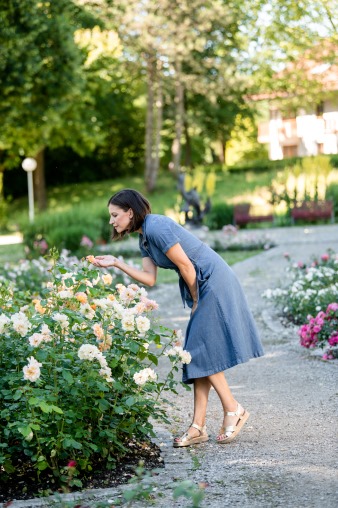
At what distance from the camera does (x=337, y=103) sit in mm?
46781

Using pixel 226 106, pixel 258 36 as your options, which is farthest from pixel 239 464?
pixel 226 106

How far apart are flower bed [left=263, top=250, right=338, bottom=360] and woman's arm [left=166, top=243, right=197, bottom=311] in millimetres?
2740

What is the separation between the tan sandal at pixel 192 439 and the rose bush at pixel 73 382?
29cm

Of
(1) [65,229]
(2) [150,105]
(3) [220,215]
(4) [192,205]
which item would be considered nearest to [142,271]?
(1) [65,229]

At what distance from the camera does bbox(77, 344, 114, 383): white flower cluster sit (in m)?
4.18

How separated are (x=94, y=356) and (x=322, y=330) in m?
3.90

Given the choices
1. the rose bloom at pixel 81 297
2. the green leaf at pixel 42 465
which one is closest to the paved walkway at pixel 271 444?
the green leaf at pixel 42 465

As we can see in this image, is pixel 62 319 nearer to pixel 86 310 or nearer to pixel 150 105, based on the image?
pixel 86 310

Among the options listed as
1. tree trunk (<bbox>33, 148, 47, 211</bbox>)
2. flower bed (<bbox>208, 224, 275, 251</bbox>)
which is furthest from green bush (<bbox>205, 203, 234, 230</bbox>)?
tree trunk (<bbox>33, 148, 47, 211</bbox>)

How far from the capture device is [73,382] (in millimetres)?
4266

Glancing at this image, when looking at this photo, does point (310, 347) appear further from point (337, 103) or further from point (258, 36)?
point (337, 103)

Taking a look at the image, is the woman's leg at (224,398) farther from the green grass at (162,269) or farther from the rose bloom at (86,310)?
the green grass at (162,269)

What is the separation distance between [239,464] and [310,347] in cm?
344

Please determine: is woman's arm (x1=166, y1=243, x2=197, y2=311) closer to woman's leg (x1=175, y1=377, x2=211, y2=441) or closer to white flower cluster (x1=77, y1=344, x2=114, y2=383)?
woman's leg (x1=175, y1=377, x2=211, y2=441)
